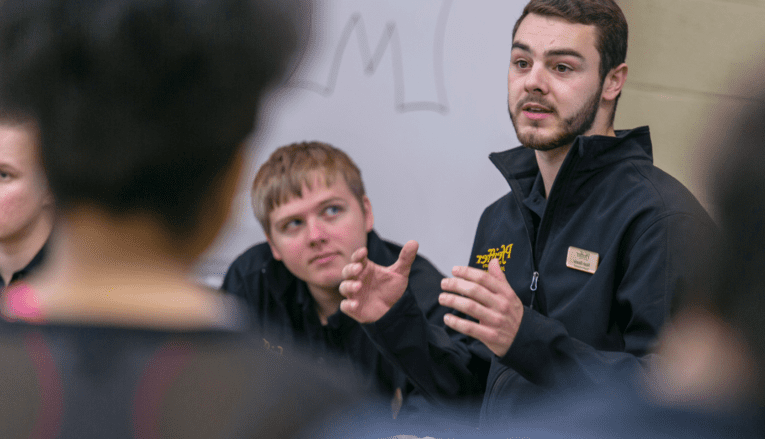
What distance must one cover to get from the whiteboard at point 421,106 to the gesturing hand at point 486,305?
40.3 inches

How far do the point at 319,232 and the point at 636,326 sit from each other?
768mm

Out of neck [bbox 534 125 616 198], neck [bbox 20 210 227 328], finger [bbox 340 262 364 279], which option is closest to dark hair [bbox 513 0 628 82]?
neck [bbox 534 125 616 198]

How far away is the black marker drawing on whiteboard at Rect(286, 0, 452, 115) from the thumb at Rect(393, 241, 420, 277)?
93cm

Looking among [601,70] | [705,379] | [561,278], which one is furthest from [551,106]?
[705,379]

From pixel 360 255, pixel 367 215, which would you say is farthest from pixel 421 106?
pixel 360 255

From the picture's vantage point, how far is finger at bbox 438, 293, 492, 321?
40.1 inches

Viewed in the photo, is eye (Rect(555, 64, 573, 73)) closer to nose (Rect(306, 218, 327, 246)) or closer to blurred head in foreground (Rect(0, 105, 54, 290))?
nose (Rect(306, 218, 327, 246))

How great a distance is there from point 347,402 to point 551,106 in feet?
3.07

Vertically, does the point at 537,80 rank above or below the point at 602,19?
below

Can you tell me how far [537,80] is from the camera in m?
1.33

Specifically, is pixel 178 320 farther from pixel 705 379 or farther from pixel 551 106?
pixel 551 106

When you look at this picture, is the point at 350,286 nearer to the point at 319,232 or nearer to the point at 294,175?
the point at 319,232

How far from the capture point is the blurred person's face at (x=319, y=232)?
164 cm

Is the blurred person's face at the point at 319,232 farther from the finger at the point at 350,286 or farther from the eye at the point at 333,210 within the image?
the finger at the point at 350,286
